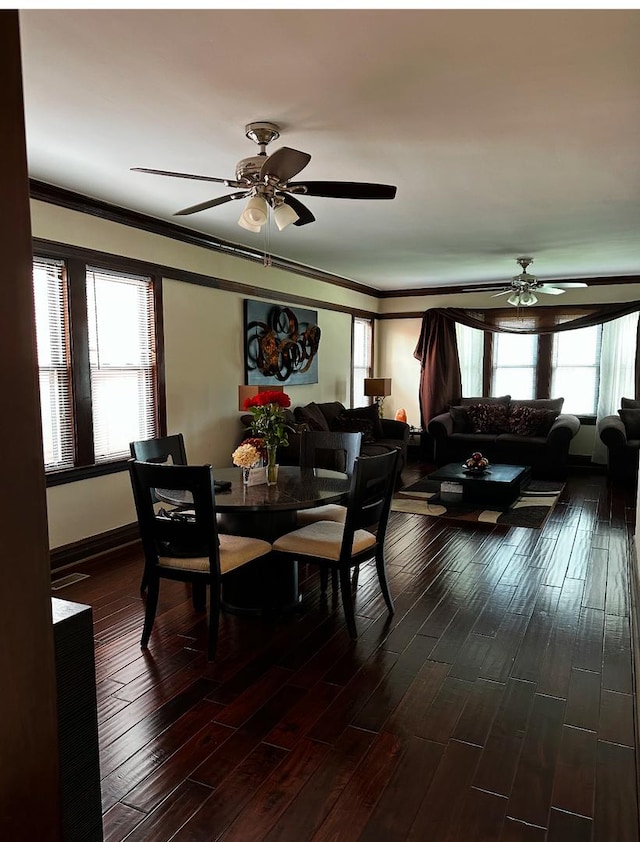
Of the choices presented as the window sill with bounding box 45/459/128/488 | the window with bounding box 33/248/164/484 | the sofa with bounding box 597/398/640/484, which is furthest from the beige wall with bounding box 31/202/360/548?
the sofa with bounding box 597/398/640/484

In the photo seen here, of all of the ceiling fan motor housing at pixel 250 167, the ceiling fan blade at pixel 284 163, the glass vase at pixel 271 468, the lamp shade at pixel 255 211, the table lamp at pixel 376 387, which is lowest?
the glass vase at pixel 271 468

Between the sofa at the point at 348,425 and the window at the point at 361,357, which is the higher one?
the window at the point at 361,357

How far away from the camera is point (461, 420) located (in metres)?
7.97

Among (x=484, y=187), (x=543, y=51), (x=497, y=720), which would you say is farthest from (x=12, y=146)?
(x=484, y=187)

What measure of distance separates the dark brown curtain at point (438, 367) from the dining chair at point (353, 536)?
5.51 meters

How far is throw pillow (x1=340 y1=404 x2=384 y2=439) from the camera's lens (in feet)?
23.6

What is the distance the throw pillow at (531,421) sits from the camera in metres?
7.40

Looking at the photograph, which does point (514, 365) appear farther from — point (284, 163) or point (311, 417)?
point (284, 163)

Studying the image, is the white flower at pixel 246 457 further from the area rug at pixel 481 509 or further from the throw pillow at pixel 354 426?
the throw pillow at pixel 354 426

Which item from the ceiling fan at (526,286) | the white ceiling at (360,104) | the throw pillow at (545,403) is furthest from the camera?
the throw pillow at (545,403)

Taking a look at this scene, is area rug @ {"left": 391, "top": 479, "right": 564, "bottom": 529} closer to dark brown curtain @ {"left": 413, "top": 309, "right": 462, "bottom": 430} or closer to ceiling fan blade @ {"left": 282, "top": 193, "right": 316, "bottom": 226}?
dark brown curtain @ {"left": 413, "top": 309, "right": 462, "bottom": 430}

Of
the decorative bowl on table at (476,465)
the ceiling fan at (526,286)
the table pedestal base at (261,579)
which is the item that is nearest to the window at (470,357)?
the ceiling fan at (526,286)

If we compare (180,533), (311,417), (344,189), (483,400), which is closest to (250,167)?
(344,189)

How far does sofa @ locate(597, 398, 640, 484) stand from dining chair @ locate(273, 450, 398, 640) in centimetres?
448
